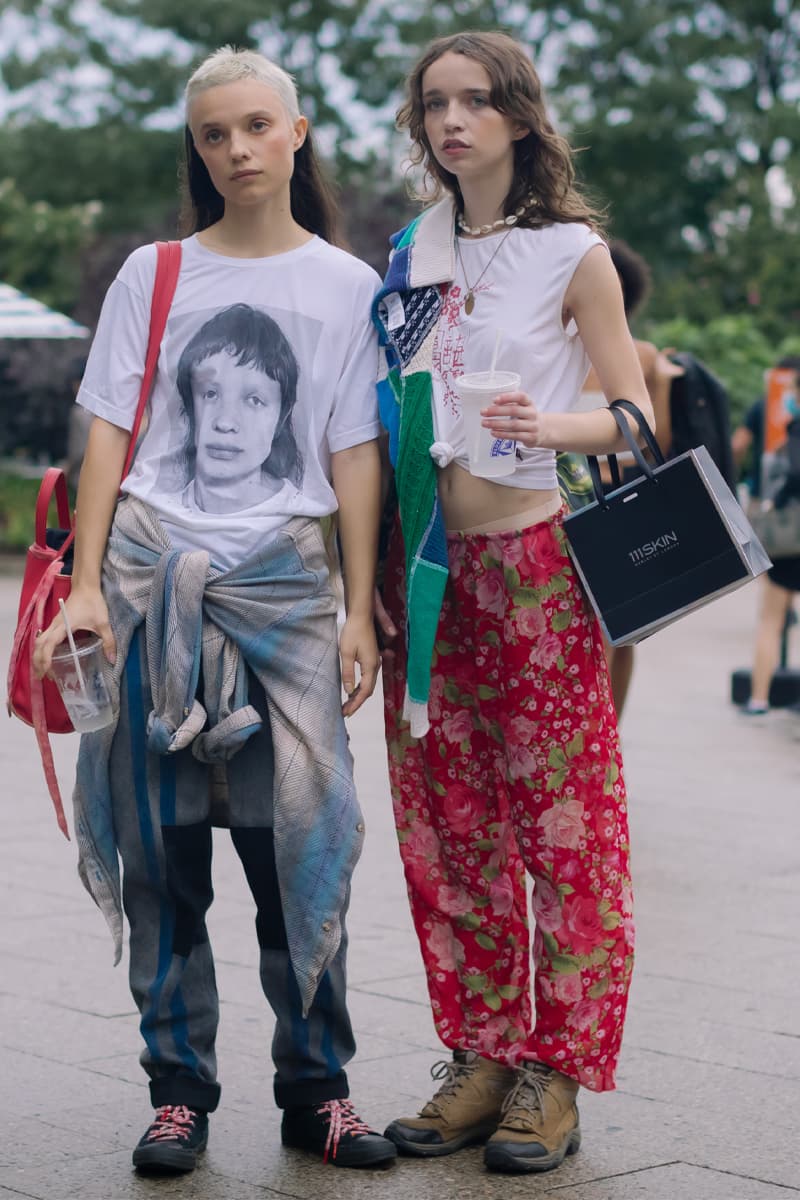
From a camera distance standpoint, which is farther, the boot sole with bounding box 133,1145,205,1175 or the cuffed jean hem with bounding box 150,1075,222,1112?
the cuffed jean hem with bounding box 150,1075,222,1112

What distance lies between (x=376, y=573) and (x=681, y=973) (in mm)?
1834

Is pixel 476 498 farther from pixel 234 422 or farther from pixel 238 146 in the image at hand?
pixel 238 146

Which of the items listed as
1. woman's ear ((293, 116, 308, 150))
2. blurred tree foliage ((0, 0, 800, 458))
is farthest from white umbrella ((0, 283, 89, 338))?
blurred tree foliage ((0, 0, 800, 458))

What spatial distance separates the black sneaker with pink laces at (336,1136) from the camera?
327 centimetres

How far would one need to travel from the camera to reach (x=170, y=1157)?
10.4 feet

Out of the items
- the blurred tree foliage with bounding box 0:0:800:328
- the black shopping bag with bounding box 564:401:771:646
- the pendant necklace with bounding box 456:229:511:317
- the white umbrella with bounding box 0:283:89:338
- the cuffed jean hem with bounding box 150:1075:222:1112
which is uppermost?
the blurred tree foliage with bounding box 0:0:800:328

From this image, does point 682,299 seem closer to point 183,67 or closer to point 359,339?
point 183,67

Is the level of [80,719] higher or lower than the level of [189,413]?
lower

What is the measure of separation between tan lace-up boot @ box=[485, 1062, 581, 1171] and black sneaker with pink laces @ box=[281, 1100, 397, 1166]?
20cm

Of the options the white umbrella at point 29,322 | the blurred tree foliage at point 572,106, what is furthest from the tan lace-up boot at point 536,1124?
the blurred tree foliage at point 572,106

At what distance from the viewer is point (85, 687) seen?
3232 mm

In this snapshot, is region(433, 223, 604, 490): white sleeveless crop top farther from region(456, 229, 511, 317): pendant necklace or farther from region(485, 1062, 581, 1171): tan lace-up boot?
region(485, 1062, 581, 1171): tan lace-up boot

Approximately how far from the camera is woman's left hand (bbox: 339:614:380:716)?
3291mm

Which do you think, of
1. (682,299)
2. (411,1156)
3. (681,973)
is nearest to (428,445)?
(411,1156)
